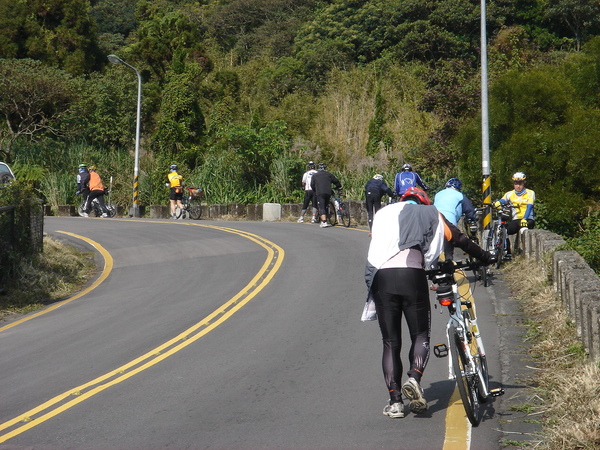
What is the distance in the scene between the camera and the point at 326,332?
10.7 meters

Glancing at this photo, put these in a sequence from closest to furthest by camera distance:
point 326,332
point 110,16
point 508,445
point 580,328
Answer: point 508,445
point 580,328
point 326,332
point 110,16

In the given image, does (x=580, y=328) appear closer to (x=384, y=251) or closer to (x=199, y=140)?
(x=384, y=251)

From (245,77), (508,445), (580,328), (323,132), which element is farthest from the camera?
(245,77)

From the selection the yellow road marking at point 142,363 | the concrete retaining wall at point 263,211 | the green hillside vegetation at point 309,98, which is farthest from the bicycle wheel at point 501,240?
the concrete retaining wall at point 263,211

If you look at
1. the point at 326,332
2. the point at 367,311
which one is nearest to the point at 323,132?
the point at 326,332

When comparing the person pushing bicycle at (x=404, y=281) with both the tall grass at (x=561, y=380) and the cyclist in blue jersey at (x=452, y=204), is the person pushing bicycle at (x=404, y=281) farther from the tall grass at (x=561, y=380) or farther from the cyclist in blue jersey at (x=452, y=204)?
the cyclist in blue jersey at (x=452, y=204)

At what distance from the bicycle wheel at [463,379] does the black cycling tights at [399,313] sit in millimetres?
261

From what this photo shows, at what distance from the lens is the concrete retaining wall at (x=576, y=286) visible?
7.61m

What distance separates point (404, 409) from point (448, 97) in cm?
2142

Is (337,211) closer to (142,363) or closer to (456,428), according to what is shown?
(142,363)

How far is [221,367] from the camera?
905 centimetres

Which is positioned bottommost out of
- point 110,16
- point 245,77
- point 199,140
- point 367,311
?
point 367,311

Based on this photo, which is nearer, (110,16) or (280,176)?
(280,176)

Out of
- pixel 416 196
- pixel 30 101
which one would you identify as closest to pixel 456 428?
pixel 416 196
